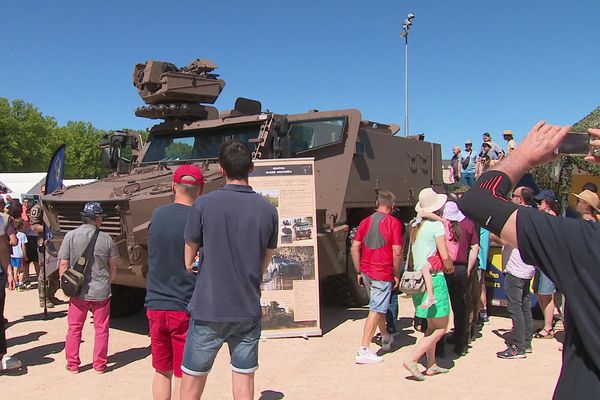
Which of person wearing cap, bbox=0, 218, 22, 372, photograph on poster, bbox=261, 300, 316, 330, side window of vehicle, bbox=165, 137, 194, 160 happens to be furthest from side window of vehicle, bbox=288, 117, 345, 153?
person wearing cap, bbox=0, 218, 22, 372

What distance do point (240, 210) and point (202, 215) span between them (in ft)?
0.69

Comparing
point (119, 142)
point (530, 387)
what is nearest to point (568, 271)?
point (530, 387)

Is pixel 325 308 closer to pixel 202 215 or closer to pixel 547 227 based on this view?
pixel 202 215

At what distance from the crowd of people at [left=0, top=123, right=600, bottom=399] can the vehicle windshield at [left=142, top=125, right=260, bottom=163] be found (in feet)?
7.89

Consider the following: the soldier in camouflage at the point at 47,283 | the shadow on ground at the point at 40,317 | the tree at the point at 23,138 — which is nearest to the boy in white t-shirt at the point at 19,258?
the soldier in camouflage at the point at 47,283

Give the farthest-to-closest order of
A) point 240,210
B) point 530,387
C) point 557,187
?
point 557,187 → point 530,387 → point 240,210

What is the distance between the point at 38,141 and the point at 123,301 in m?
46.2

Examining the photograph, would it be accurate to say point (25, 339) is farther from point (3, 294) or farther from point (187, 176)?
point (187, 176)

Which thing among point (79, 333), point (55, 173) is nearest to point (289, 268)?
point (79, 333)

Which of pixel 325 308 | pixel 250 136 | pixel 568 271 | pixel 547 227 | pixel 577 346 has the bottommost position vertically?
pixel 325 308

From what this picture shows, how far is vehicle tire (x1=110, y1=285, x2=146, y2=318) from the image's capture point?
24.6 feet

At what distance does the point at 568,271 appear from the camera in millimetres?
1478

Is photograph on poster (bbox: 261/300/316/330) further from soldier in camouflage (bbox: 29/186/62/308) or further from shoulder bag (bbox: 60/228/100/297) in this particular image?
soldier in camouflage (bbox: 29/186/62/308)

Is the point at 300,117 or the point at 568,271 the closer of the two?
the point at 568,271
